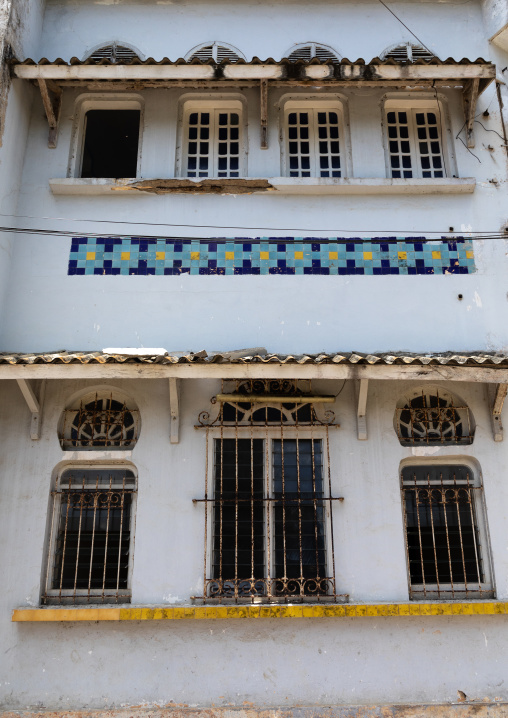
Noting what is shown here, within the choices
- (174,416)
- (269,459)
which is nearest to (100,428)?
(174,416)

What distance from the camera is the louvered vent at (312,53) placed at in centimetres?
930

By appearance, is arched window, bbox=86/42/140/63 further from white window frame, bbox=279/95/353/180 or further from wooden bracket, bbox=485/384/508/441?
wooden bracket, bbox=485/384/508/441

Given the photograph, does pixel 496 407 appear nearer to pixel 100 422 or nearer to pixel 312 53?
pixel 100 422

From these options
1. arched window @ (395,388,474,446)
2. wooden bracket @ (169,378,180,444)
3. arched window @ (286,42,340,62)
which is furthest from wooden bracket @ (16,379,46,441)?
arched window @ (286,42,340,62)

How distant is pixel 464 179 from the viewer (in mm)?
8516

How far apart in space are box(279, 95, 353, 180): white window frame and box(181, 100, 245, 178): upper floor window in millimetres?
550

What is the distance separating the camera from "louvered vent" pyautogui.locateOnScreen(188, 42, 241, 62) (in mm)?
9305

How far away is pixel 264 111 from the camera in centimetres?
865

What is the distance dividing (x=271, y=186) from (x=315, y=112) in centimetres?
145

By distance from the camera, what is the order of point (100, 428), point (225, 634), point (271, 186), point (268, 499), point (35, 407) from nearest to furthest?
point (225, 634) → point (268, 499) → point (35, 407) → point (100, 428) → point (271, 186)

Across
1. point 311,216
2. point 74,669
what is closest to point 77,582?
point 74,669

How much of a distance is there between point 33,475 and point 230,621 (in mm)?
2690

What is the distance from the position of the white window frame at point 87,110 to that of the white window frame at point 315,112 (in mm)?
1871

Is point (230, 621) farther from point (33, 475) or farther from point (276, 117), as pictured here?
point (276, 117)
